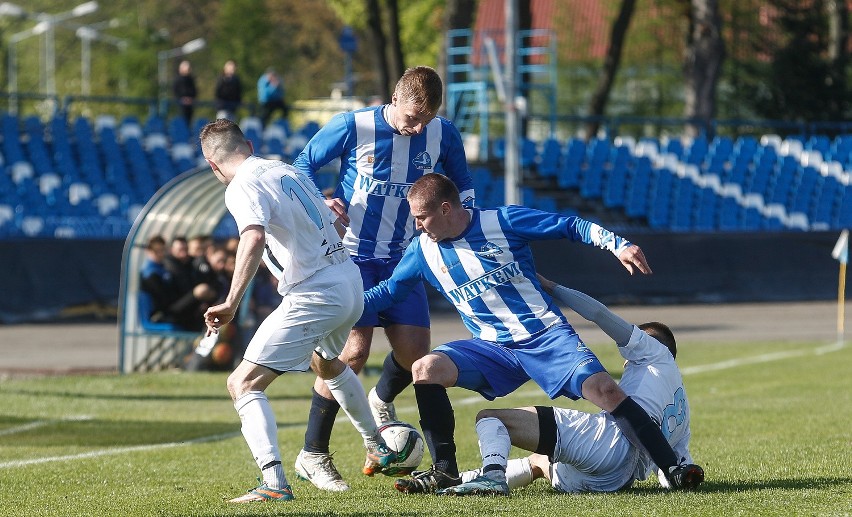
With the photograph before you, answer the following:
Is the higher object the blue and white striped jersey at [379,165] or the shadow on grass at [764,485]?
the blue and white striped jersey at [379,165]

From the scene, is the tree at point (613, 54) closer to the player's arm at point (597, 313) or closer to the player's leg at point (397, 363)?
the player's leg at point (397, 363)

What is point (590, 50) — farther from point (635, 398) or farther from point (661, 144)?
point (635, 398)

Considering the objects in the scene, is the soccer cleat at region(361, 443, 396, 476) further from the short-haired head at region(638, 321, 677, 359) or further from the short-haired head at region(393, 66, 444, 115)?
the short-haired head at region(393, 66, 444, 115)

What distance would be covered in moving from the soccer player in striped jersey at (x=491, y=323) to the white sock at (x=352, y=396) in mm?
673

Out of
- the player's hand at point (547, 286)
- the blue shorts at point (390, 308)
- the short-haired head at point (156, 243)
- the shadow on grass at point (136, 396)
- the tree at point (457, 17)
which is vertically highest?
the tree at point (457, 17)

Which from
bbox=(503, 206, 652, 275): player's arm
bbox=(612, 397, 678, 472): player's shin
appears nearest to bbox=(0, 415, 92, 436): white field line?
bbox=(503, 206, 652, 275): player's arm

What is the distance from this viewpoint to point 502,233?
653cm

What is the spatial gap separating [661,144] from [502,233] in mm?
21501

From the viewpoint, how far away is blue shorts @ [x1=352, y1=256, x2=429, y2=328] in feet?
24.6

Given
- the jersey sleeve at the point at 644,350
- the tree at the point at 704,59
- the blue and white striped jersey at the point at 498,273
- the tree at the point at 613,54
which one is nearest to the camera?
the blue and white striped jersey at the point at 498,273

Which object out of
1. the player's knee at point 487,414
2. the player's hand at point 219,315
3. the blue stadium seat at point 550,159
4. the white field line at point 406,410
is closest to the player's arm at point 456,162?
the player's knee at point 487,414

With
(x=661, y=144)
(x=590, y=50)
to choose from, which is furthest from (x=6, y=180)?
(x=590, y=50)

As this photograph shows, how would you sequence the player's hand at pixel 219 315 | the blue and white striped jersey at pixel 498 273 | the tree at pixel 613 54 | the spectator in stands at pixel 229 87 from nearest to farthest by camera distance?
1. the player's hand at pixel 219 315
2. the blue and white striped jersey at pixel 498 273
3. the spectator in stands at pixel 229 87
4. the tree at pixel 613 54

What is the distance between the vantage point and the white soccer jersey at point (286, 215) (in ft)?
20.4
